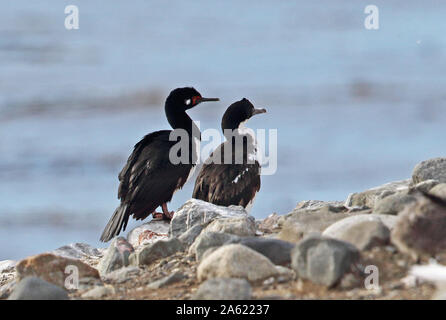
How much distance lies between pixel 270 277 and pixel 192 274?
86cm

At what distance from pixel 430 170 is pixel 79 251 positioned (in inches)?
195

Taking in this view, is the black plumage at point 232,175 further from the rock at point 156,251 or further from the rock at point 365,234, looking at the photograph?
the rock at point 365,234

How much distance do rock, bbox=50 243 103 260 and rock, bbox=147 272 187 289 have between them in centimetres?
387

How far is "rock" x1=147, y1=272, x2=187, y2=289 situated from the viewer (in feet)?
20.1

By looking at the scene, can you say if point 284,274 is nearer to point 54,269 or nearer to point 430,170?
point 54,269

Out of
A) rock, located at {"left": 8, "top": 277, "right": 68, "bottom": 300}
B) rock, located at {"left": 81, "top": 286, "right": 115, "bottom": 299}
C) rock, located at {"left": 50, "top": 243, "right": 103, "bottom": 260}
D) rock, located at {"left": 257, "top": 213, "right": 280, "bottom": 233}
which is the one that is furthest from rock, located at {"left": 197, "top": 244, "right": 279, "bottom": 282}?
rock, located at {"left": 50, "top": 243, "right": 103, "bottom": 260}

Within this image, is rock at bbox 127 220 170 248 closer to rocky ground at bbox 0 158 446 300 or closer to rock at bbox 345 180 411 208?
rocky ground at bbox 0 158 446 300

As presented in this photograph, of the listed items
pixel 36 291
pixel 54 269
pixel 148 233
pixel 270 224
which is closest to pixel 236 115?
pixel 148 233

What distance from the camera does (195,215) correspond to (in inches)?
333

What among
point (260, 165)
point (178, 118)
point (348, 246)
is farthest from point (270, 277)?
point (178, 118)

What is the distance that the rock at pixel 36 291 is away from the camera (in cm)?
591

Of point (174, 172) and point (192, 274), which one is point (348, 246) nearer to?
point (192, 274)
